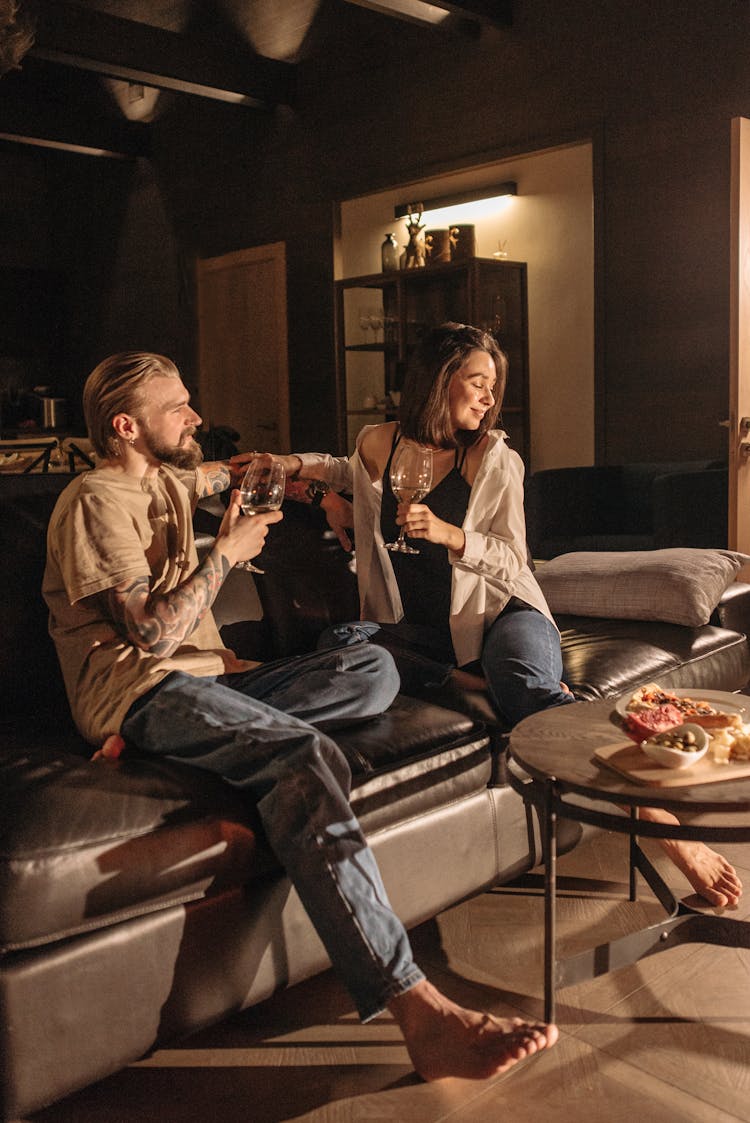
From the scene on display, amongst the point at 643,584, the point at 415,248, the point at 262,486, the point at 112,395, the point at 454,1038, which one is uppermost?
the point at 415,248

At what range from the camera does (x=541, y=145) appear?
596 cm

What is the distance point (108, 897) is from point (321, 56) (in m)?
7.01

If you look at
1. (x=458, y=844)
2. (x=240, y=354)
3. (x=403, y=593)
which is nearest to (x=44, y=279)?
(x=240, y=354)

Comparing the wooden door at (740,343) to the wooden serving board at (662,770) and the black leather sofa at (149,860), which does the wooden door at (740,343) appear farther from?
the wooden serving board at (662,770)

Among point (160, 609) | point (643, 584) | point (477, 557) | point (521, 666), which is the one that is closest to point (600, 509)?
point (643, 584)

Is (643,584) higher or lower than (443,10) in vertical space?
lower

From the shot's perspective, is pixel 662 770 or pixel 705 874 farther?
pixel 705 874

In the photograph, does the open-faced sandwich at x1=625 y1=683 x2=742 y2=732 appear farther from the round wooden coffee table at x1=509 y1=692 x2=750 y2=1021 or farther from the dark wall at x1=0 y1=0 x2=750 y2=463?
the dark wall at x1=0 y1=0 x2=750 y2=463

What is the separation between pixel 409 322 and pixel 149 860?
5330 mm

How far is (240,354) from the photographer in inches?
326

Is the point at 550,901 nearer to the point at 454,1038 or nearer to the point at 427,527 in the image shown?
the point at 454,1038

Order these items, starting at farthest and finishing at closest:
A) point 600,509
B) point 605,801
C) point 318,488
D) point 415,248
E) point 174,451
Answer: point 415,248 → point 600,509 → point 318,488 → point 174,451 → point 605,801

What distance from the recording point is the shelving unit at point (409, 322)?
20.2ft

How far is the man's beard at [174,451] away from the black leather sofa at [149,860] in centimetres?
33
